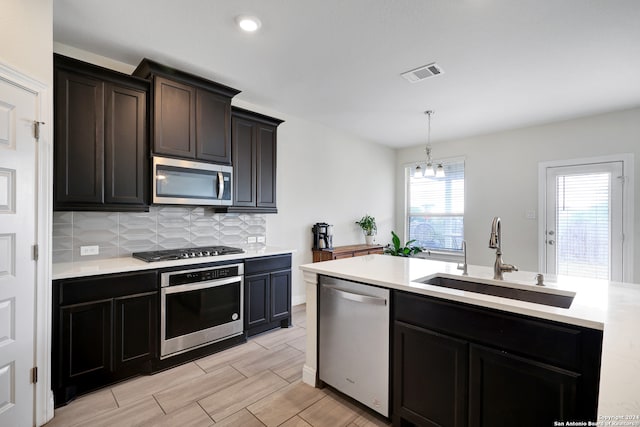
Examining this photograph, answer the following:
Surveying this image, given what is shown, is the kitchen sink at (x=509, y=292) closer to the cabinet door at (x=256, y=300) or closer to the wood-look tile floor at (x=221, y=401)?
the wood-look tile floor at (x=221, y=401)

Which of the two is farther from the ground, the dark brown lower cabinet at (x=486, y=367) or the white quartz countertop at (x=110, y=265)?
the white quartz countertop at (x=110, y=265)

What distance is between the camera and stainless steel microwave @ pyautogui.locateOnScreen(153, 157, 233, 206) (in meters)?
2.67

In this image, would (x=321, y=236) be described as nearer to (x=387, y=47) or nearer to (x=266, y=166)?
(x=266, y=166)

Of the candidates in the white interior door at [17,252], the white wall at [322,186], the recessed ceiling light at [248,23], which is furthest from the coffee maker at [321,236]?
the white interior door at [17,252]

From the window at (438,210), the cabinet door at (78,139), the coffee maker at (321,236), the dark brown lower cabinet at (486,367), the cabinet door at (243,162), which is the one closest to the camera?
the dark brown lower cabinet at (486,367)

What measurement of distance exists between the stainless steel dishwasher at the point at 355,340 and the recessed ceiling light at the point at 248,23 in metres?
1.91

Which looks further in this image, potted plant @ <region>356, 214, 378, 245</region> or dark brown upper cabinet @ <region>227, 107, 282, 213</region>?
potted plant @ <region>356, 214, 378, 245</region>

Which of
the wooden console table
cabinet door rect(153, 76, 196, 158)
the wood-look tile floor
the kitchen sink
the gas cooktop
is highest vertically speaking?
cabinet door rect(153, 76, 196, 158)

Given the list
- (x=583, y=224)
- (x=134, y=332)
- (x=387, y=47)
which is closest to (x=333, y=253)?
(x=134, y=332)

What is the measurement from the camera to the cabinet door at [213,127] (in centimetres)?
293

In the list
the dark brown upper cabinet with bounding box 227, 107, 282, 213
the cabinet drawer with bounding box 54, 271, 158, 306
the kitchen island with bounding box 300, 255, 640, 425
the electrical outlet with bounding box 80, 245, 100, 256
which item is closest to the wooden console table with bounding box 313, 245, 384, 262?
the dark brown upper cabinet with bounding box 227, 107, 282, 213

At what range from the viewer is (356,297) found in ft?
6.58

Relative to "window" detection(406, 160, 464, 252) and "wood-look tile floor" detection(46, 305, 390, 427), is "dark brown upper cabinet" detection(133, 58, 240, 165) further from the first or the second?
"window" detection(406, 160, 464, 252)

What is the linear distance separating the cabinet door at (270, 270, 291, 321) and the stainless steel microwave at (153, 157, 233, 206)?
3.21 feet
